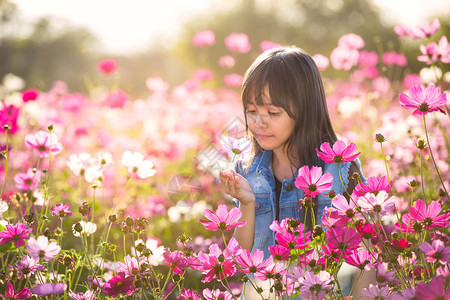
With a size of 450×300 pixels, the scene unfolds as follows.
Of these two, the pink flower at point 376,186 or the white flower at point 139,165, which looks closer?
the pink flower at point 376,186

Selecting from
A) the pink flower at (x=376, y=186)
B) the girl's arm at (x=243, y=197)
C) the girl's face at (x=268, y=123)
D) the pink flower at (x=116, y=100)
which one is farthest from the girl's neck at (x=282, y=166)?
the pink flower at (x=116, y=100)

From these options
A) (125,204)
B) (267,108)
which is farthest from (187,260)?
(125,204)

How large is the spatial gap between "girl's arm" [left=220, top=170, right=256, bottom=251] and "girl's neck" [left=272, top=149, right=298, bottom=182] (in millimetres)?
252

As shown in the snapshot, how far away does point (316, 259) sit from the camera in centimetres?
111

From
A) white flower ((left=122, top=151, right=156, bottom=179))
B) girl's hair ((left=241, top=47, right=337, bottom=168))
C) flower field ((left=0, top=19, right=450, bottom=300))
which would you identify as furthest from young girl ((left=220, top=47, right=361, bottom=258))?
white flower ((left=122, top=151, right=156, bottom=179))

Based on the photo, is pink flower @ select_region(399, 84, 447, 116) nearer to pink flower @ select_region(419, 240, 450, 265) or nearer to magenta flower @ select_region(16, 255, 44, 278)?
pink flower @ select_region(419, 240, 450, 265)

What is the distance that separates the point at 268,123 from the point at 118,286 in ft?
2.25

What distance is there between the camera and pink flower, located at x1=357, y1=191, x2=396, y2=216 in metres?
1.02

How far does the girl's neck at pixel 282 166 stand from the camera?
176cm

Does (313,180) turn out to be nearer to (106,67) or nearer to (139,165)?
(139,165)

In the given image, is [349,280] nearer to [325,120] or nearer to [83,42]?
[325,120]

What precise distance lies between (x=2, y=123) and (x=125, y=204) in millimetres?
1325

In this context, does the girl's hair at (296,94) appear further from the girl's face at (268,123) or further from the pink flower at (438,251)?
the pink flower at (438,251)

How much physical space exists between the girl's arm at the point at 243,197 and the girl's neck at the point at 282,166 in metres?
0.25
